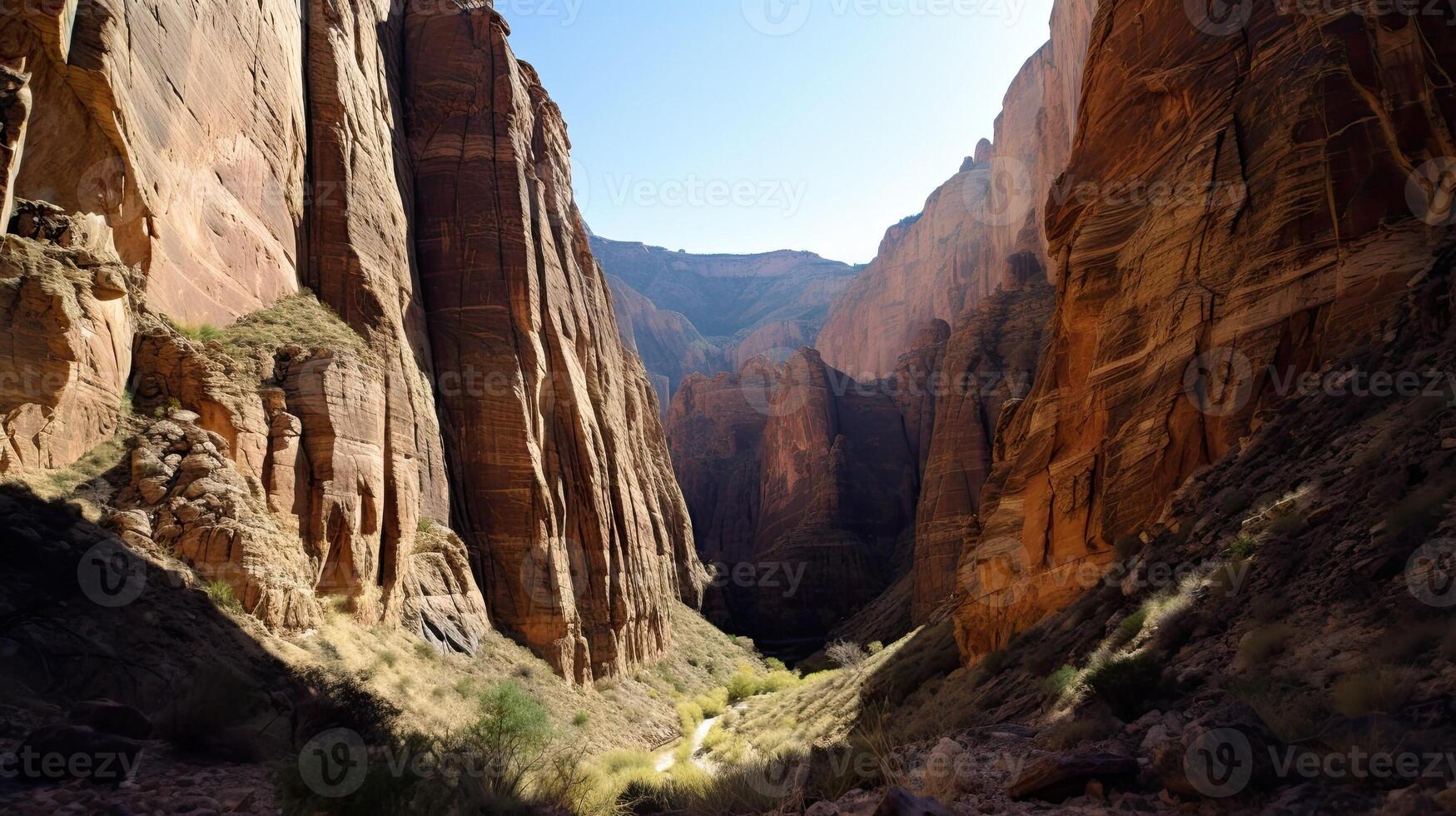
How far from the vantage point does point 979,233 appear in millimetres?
92250

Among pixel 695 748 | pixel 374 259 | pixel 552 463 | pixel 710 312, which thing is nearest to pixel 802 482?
pixel 552 463

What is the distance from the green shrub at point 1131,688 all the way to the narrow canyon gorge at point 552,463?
5 centimetres

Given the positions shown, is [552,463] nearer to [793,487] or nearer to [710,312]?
[793,487]

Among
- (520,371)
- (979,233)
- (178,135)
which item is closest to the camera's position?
(178,135)

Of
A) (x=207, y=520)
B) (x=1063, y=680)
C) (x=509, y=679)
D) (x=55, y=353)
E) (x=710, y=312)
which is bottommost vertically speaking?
(x=509, y=679)

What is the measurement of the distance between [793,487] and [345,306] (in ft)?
181

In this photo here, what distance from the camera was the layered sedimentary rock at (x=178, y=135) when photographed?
537 inches

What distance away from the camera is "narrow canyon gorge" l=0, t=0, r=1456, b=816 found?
669 cm

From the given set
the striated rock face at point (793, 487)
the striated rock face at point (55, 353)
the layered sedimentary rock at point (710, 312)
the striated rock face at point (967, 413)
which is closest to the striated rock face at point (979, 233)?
the striated rock face at point (967, 413)

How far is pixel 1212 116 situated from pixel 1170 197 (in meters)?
1.72

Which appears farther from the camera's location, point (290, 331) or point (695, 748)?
point (695, 748)

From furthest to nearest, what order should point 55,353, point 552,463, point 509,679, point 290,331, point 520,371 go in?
point 552,463
point 520,371
point 509,679
point 290,331
point 55,353

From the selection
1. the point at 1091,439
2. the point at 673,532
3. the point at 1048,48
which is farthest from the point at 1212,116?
the point at 1048,48

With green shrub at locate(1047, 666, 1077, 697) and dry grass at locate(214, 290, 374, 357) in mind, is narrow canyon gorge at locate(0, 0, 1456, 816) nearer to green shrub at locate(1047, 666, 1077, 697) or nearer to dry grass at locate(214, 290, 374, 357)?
dry grass at locate(214, 290, 374, 357)
